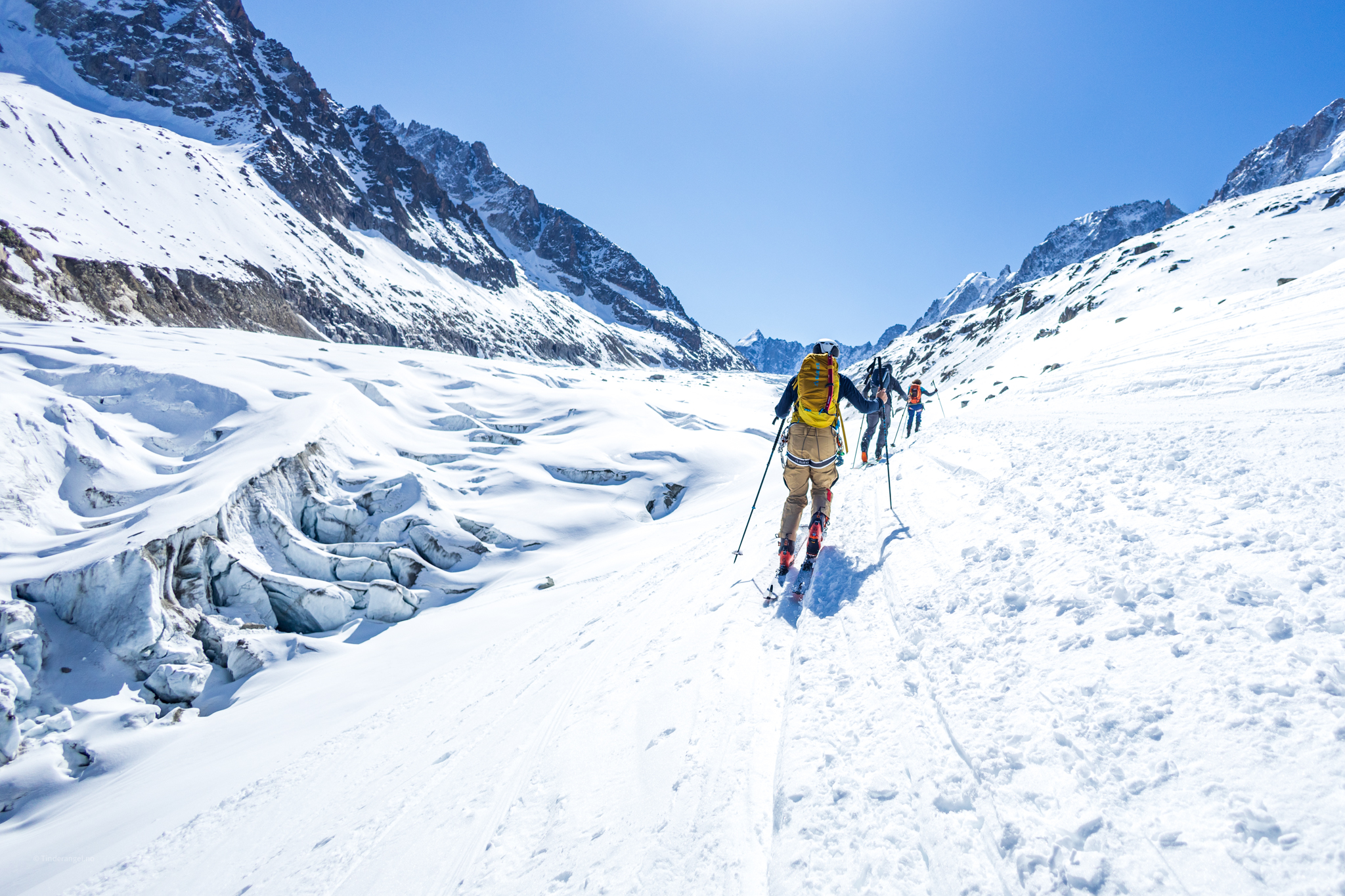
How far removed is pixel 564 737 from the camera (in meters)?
4.17

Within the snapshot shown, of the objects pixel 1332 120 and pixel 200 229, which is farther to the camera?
pixel 1332 120

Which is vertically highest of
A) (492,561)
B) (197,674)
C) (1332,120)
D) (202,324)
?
(1332,120)

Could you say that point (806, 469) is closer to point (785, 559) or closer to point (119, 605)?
point (785, 559)

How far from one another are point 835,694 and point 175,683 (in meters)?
11.1

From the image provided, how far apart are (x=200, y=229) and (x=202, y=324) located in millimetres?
23011

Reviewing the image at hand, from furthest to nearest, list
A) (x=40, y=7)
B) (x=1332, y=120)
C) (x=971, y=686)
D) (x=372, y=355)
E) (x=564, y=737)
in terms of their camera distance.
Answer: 1. (x=1332, y=120)
2. (x=40, y=7)
3. (x=372, y=355)
4. (x=564, y=737)
5. (x=971, y=686)

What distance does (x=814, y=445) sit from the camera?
631 cm

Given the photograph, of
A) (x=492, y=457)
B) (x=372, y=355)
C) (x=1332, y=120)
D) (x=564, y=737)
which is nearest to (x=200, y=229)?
(x=372, y=355)

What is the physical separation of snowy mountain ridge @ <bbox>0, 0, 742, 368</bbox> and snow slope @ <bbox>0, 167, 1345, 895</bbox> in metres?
49.8

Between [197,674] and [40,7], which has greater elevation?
[40,7]

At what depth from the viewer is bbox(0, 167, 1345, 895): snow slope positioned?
242 centimetres

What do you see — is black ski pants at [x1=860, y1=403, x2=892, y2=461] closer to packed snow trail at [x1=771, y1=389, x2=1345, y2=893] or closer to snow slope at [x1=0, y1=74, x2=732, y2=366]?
packed snow trail at [x1=771, y1=389, x2=1345, y2=893]

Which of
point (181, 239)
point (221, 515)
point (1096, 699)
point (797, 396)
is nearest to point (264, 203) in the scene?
point (181, 239)

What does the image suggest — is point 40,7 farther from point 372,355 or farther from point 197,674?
point 197,674
